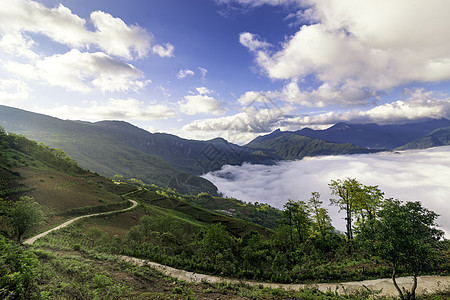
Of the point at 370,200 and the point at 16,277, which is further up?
the point at 370,200

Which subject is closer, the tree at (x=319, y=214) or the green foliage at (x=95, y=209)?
the tree at (x=319, y=214)

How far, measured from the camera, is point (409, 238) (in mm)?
16141

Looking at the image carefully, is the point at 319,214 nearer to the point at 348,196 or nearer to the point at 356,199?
the point at 348,196

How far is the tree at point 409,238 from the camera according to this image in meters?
16.1

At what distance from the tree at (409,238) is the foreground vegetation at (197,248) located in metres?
0.09

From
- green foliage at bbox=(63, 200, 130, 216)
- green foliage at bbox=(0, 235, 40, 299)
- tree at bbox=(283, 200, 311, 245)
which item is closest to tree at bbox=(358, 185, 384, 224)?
tree at bbox=(283, 200, 311, 245)

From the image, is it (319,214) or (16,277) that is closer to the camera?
(16,277)

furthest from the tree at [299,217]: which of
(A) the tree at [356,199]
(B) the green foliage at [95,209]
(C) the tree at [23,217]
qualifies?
(B) the green foliage at [95,209]

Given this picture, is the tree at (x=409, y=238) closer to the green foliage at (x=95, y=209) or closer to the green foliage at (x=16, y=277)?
the green foliage at (x=16, y=277)

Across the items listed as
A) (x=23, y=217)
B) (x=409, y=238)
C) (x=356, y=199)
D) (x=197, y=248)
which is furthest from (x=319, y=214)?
(x=23, y=217)

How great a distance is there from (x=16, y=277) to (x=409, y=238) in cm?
2745

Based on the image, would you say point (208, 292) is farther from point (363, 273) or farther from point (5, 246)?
point (363, 273)

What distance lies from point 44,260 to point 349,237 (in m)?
47.6

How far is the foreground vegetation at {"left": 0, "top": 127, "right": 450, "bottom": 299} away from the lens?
14.8 m
